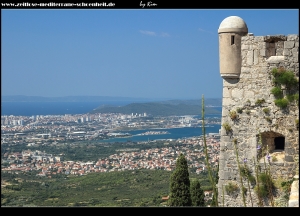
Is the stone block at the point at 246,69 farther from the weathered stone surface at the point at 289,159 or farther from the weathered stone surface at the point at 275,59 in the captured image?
the weathered stone surface at the point at 289,159

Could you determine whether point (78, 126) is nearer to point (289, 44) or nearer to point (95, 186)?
point (95, 186)

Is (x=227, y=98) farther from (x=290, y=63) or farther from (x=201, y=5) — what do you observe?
(x=201, y=5)

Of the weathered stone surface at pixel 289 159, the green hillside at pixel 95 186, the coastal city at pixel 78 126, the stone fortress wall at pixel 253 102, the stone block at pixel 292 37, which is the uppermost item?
the stone block at pixel 292 37

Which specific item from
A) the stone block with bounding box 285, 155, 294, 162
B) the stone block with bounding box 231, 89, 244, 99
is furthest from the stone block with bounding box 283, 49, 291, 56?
the stone block with bounding box 285, 155, 294, 162

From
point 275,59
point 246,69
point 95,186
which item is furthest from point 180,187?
point 95,186

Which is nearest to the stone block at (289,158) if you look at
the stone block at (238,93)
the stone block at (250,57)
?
the stone block at (238,93)

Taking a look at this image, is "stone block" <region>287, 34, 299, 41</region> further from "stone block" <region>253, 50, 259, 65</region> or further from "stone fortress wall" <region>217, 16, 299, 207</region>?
"stone block" <region>253, 50, 259, 65</region>
